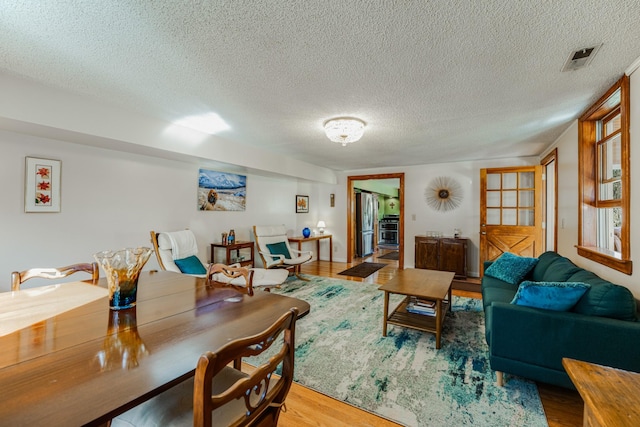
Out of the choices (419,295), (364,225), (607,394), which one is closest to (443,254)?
(364,225)

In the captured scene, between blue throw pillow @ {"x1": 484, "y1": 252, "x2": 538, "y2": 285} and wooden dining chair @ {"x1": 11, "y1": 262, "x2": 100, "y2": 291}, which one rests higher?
wooden dining chair @ {"x1": 11, "y1": 262, "x2": 100, "y2": 291}

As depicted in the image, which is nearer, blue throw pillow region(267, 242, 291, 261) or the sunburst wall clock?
blue throw pillow region(267, 242, 291, 261)

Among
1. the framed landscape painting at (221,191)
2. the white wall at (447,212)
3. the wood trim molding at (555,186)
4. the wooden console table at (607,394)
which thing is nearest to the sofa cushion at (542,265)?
the wood trim molding at (555,186)

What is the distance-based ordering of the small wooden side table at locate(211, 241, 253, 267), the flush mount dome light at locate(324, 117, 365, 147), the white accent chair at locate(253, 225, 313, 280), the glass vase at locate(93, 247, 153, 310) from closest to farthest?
the glass vase at locate(93, 247, 153, 310) < the flush mount dome light at locate(324, 117, 365, 147) < the small wooden side table at locate(211, 241, 253, 267) < the white accent chair at locate(253, 225, 313, 280)

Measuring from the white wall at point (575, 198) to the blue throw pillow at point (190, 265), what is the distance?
13.3 feet

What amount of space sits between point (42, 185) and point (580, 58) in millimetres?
4573

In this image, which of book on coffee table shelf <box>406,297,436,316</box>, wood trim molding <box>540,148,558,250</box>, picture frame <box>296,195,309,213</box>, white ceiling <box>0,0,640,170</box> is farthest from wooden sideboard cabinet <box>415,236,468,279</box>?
picture frame <box>296,195,309,213</box>

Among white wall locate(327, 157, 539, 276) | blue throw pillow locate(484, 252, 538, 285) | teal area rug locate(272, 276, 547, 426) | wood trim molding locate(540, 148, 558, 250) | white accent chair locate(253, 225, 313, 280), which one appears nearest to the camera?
teal area rug locate(272, 276, 547, 426)

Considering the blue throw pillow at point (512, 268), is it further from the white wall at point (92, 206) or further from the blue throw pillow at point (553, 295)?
the white wall at point (92, 206)

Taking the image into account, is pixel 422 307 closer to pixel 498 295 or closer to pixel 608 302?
pixel 498 295

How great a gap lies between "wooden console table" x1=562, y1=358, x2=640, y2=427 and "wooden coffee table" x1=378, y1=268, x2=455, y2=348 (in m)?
1.51

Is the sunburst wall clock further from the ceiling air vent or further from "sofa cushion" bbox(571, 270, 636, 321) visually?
"sofa cushion" bbox(571, 270, 636, 321)

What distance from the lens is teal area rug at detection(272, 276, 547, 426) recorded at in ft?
5.69

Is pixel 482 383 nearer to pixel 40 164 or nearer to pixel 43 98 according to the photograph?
pixel 43 98
